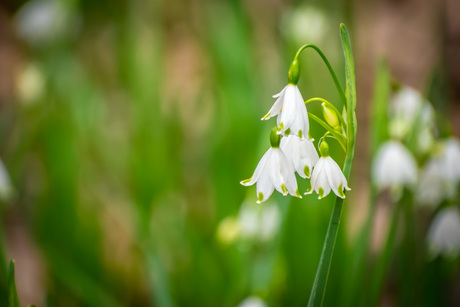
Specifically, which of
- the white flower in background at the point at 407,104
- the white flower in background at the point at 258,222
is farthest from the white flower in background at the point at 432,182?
the white flower in background at the point at 258,222

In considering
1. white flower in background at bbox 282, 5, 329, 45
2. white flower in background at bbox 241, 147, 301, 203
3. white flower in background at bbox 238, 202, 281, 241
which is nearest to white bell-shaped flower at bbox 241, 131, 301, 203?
white flower in background at bbox 241, 147, 301, 203

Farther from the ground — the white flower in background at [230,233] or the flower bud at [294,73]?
the white flower in background at [230,233]

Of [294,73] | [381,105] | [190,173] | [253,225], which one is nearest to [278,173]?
[294,73]

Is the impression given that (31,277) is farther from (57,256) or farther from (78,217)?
(57,256)

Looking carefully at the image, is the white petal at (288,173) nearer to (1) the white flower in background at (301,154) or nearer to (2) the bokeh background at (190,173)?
(1) the white flower in background at (301,154)

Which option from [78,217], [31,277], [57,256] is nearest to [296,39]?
[78,217]
